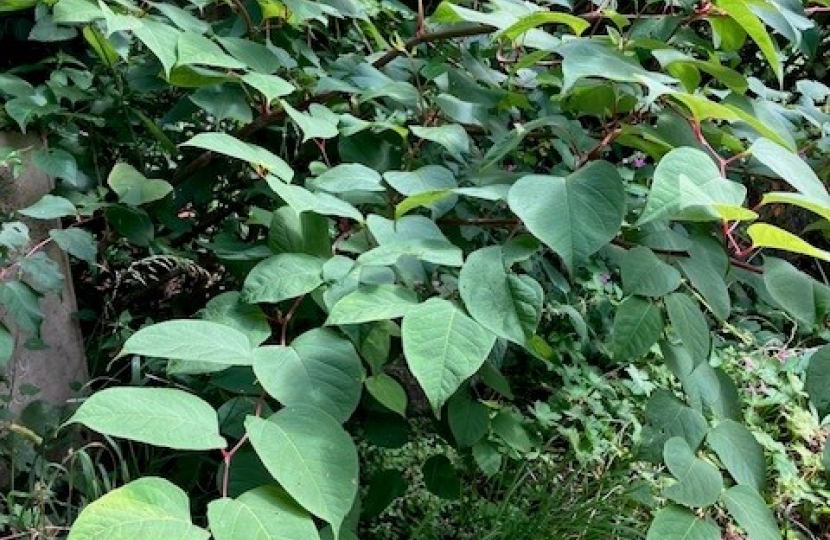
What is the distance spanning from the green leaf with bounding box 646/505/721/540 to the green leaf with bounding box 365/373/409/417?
0.37 meters

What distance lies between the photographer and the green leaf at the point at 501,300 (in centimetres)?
86

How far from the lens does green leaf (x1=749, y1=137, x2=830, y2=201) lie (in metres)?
0.89

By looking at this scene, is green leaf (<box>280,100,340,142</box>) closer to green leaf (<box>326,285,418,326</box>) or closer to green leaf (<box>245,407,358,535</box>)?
green leaf (<box>326,285,418,326</box>)

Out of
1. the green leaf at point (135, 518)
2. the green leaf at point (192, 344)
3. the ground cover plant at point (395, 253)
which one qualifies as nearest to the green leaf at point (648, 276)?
the ground cover plant at point (395, 253)

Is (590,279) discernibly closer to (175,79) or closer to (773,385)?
(773,385)

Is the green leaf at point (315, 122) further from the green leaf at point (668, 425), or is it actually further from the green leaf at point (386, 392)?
the green leaf at point (668, 425)

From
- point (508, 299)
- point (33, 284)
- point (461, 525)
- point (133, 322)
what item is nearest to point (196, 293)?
point (133, 322)

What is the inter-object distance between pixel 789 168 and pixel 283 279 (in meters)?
0.56

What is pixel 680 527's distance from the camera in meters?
0.95

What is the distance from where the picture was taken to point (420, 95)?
1.38 metres

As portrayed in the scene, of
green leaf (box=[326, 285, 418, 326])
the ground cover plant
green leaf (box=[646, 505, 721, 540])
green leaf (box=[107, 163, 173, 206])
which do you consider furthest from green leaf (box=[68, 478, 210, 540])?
green leaf (box=[107, 163, 173, 206])

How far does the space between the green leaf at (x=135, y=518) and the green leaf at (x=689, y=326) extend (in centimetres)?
60

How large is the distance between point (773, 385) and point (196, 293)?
1.63 metres

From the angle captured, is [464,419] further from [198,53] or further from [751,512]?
[198,53]
